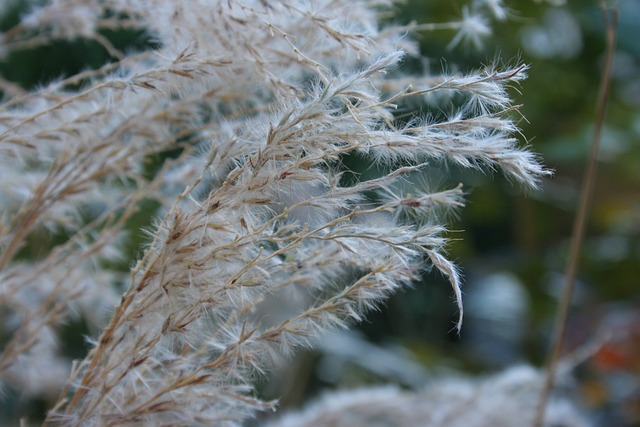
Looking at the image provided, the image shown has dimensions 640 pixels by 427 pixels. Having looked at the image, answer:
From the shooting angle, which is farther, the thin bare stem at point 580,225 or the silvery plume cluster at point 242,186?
the thin bare stem at point 580,225

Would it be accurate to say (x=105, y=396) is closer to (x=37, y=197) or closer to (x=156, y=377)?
(x=156, y=377)

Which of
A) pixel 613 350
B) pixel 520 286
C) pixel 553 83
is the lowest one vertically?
pixel 520 286

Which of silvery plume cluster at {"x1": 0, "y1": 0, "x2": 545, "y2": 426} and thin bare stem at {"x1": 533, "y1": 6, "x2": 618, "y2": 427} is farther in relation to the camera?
thin bare stem at {"x1": 533, "y1": 6, "x2": 618, "y2": 427}

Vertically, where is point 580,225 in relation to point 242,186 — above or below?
below

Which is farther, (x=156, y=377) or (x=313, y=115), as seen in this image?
(x=156, y=377)

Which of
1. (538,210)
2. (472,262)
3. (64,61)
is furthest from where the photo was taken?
(538,210)

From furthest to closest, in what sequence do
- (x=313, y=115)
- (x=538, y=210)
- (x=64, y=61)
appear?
(x=538, y=210) → (x=64, y=61) → (x=313, y=115)

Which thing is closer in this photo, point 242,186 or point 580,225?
point 242,186

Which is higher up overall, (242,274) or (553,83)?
(242,274)

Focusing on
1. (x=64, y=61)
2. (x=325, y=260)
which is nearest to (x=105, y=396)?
(x=325, y=260)
